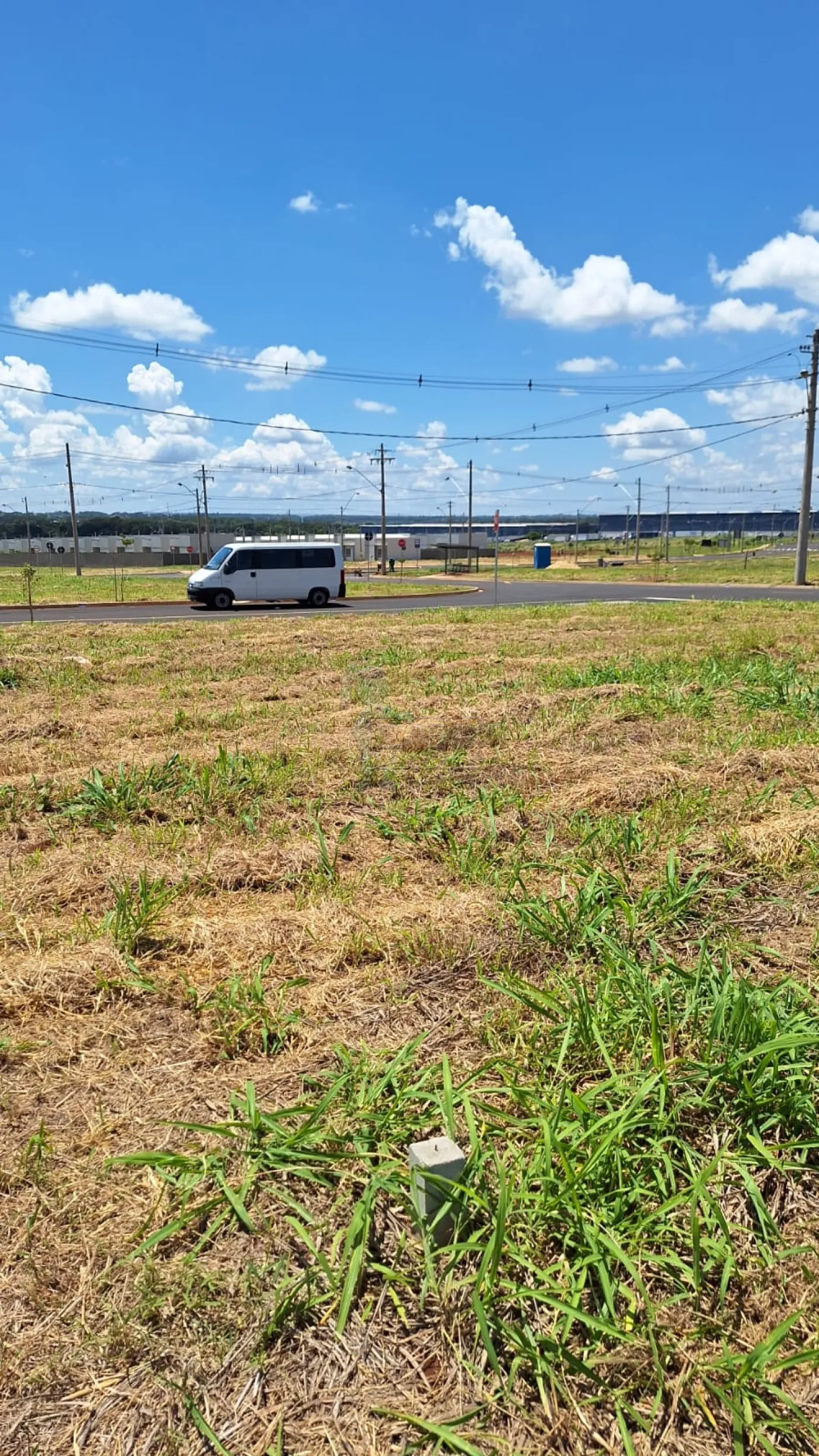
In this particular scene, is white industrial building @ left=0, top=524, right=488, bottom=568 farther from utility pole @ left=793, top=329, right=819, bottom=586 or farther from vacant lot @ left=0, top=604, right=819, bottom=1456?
vacant lot @ left=0, top=604, right=819, bottom=1456

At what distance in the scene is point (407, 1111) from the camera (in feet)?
7.44

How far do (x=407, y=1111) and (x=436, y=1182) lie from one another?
0.39 meters

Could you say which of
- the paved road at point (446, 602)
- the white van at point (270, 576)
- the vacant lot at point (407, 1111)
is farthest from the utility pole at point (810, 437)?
the vacant lot at point (407, 1111)

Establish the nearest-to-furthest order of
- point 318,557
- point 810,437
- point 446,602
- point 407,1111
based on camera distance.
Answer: point 407,1111, point 318,557, point 446,602, point 810,437

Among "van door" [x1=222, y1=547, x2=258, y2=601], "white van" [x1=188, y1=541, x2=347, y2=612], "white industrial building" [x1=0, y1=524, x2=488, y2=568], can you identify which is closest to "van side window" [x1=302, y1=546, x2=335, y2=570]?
"white van" [x1=188, y1=541, x2=347, y2=612]

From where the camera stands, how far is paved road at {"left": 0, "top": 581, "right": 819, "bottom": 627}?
71.2ft

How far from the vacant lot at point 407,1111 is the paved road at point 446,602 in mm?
14503

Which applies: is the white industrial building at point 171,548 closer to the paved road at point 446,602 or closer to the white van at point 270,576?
the paved road at point 446,602

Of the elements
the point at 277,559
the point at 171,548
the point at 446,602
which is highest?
the point at 171,548

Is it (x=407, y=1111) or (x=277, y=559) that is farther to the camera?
(x=277, y=559)

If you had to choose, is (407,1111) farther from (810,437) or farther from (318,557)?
(810,437)

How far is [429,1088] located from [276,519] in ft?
524

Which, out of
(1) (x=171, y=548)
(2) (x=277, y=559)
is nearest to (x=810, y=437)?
(2) (x=277, y=559)

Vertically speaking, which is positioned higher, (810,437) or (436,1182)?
(810,437)
